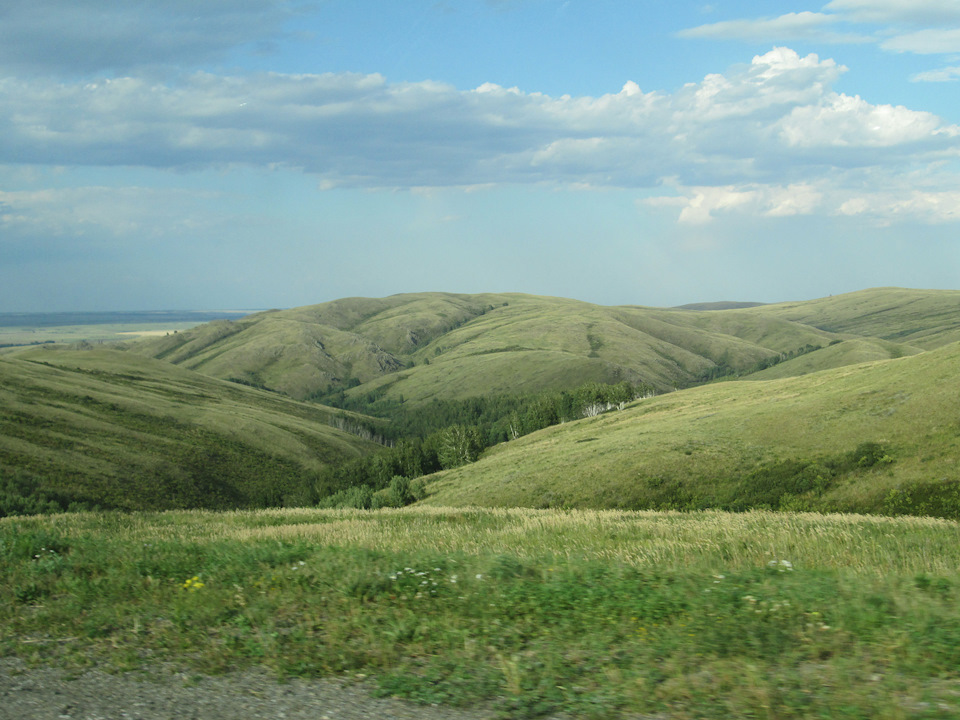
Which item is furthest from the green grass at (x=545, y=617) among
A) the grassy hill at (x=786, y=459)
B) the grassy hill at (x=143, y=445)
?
the grassy hill at (x=143, y=445)

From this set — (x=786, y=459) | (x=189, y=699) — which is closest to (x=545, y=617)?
(x=189, y=699)

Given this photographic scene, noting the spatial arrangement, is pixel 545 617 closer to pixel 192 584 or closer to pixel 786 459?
→ pixel 192 584

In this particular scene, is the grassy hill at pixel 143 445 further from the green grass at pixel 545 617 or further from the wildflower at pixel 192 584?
the wildflower at pixel 192 584

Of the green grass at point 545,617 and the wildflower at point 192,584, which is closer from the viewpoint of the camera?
the green grass at point 545,617

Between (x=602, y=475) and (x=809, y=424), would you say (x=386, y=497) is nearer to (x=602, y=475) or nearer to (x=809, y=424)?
(x=602, y=475)

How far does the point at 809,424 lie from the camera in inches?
2106

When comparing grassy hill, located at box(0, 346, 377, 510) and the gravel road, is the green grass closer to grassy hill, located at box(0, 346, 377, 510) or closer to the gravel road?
the gravel road

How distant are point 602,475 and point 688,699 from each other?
46.9 meters

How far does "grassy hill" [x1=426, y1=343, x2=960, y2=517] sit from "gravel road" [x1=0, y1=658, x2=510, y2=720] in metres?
38.0

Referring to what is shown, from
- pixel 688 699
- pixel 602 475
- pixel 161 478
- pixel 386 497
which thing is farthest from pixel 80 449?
pixel 688 699

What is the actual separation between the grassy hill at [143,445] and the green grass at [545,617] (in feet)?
185

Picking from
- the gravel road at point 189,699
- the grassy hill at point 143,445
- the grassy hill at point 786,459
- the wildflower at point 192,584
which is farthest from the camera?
the grassy hill at point 143,445

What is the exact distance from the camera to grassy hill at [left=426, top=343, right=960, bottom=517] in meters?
40.8

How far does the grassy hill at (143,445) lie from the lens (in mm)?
80562
